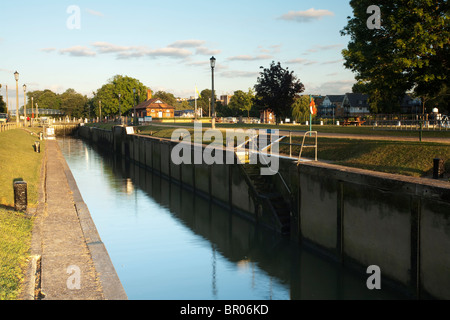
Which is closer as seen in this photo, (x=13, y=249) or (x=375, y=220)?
(x=13, y=249)

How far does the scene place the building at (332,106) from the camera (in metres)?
141

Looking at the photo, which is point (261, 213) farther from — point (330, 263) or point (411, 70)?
point (411, 70)

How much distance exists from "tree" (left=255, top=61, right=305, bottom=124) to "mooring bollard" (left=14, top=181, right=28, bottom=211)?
4006 centimetres

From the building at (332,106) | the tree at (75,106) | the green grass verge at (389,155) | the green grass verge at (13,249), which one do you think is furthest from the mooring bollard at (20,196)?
the tree at (75,106)

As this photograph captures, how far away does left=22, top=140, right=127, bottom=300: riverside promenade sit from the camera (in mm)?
8938

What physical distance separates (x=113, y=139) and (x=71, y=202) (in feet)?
166

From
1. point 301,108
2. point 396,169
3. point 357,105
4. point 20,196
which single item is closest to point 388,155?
point 396,169

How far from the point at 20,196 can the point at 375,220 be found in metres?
12.5

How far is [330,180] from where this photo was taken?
1480cm

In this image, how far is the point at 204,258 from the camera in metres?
17.2

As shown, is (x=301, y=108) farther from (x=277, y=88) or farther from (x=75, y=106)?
(x=75, y=106)

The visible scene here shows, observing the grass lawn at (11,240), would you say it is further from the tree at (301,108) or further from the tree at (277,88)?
the tree at (301,108)
